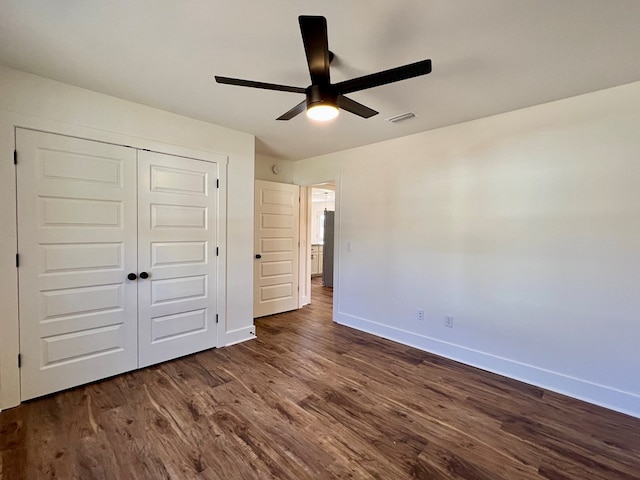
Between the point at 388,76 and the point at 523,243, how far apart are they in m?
2.15

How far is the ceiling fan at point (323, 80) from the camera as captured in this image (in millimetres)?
1331

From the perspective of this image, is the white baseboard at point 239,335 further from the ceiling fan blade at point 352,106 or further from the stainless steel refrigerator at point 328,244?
the stainless steel refrigerator at point 328,244

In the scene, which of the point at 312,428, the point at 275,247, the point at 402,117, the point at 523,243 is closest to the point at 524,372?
the point at 523,243

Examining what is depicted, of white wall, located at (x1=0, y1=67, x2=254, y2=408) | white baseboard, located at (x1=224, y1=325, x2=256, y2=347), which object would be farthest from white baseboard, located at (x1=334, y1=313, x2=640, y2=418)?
white wall, located at (x1=0, y1=67, x2=254, y2=408)

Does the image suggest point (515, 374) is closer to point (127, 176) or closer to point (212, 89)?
point (212, 89)

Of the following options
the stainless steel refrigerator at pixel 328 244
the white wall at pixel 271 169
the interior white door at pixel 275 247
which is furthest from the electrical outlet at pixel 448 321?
the stainless steel refrigerator at pixel 328 244

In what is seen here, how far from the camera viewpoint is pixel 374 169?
3.83 meters

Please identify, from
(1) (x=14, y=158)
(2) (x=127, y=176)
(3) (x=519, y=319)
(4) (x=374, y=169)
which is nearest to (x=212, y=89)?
(2) (x=127, y=176)

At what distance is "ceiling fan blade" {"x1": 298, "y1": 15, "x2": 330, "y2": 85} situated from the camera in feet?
4.06

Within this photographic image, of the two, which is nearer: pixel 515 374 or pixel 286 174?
pixel 515 374

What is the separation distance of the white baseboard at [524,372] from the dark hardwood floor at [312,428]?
0.08 m

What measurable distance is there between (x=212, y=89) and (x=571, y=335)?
12.2 feet

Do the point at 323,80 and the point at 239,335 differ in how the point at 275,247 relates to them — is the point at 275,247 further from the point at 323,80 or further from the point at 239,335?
the point at 323,80

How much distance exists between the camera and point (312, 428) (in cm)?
203
